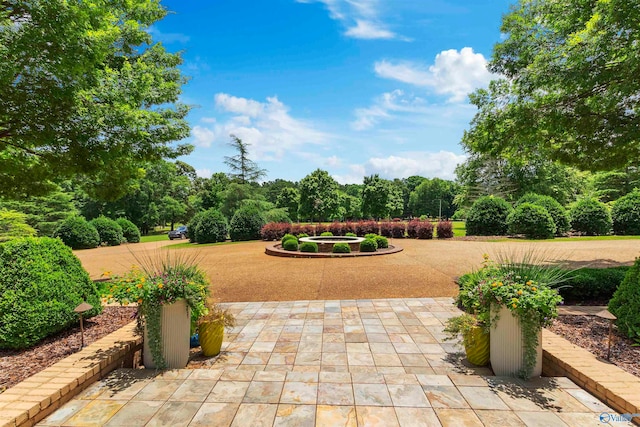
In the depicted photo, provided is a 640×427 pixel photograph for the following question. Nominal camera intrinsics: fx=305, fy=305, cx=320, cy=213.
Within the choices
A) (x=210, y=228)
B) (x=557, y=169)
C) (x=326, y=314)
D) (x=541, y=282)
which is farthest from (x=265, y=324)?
(x=557, y=169)

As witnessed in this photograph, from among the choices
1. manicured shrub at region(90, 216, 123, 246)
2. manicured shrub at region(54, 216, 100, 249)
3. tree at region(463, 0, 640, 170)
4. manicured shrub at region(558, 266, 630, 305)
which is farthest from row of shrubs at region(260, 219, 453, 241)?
manicured shrub at region(558, 266, 630, 305)

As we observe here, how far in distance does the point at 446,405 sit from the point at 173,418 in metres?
2.21

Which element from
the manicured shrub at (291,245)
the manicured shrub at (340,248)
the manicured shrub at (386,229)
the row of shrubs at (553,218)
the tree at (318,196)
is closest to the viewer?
the manicured shrub at (340,248)

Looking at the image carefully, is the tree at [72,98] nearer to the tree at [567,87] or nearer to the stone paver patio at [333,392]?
the stone paver patio at [333,392]

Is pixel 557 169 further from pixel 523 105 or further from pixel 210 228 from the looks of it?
pixel 210 228

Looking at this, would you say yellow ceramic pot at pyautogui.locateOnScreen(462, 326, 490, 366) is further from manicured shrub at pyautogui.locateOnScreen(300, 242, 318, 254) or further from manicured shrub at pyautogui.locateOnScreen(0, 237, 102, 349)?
manicured shrub at pyautogui.locateOnScreen(300, 242, 318, 254)

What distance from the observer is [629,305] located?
361cm

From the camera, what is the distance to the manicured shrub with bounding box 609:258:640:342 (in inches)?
138

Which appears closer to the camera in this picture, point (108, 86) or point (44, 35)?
point (44, 35)

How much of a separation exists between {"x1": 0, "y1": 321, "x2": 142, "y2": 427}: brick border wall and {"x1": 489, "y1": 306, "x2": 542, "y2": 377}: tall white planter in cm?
414

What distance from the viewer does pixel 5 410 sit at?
2314 mm

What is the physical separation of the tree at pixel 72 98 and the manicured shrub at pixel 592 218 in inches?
829

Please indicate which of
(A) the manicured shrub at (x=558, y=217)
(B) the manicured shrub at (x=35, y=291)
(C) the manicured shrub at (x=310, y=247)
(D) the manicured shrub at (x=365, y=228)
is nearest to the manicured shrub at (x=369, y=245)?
(C) the manicured shrub at (x=310, y=247)

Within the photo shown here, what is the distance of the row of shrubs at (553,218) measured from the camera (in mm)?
16609
